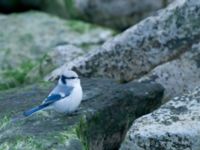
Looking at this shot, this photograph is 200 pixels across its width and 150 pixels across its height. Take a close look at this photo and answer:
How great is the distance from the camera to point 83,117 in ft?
21.4

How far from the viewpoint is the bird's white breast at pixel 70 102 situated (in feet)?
20.8

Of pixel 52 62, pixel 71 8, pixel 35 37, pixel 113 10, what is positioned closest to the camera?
pixel 52 62

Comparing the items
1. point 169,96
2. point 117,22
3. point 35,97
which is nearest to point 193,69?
point 169,96

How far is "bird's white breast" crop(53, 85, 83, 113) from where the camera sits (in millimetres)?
6348

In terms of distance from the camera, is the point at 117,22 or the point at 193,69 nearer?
the point at 193,69

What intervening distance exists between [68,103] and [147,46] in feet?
7.24

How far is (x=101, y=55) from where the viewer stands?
838cm

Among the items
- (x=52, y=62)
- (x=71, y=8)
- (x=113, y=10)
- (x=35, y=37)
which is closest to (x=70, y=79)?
(x=52, y=62)

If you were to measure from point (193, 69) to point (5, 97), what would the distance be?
2.28m

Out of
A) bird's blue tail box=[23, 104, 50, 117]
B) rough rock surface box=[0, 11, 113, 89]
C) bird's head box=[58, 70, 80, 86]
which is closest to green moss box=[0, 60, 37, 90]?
rough rock surface box=[0, 11, 113, 89]

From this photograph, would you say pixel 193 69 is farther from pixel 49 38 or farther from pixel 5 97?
pixel 49 38

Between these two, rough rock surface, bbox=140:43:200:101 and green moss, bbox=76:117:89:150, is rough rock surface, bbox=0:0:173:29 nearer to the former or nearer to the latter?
rough rock surface, bbox=140:43:200:101

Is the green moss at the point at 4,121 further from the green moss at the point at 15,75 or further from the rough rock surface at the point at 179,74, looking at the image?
the green moss at the point at 15,75

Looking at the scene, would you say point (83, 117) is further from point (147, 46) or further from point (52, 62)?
point (52, 62)
